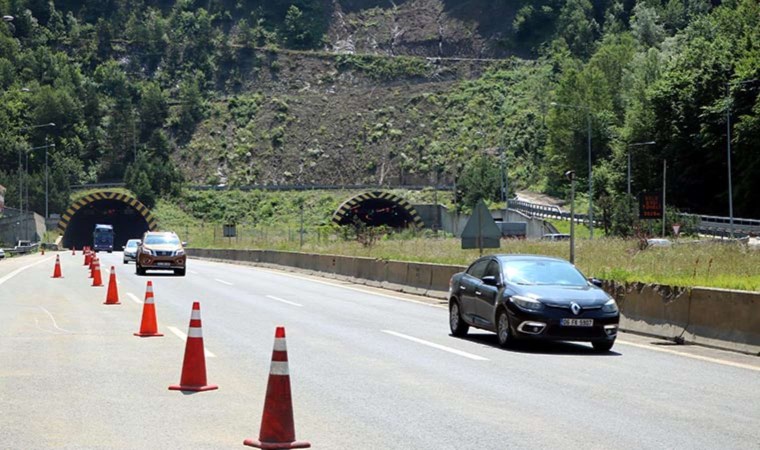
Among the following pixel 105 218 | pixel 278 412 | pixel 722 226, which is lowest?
pixel 278 412

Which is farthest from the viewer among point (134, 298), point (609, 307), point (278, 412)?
point (134, 298)

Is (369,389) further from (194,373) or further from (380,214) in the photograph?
(380,214)

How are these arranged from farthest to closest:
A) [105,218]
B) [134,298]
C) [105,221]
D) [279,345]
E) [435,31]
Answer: [435,31] < [105,221] < [105,218] < [134,298] < [279,345]

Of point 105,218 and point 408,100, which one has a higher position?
point 408,100

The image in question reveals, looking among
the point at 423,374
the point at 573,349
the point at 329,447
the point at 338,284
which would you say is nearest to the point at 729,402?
the point at 423,374

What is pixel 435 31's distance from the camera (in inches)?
7402

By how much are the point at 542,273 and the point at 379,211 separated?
299ft

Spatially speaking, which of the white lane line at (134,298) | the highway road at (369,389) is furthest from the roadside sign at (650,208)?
the highway road at (369,389)

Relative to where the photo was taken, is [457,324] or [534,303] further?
[457,324]

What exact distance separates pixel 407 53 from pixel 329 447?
17999 centimetres

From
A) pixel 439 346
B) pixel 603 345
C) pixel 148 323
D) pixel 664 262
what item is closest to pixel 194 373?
pixel 439 346

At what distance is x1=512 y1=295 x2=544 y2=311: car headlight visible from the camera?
17.5m

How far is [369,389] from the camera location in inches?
508

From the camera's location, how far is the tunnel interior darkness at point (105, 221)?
389 ft
